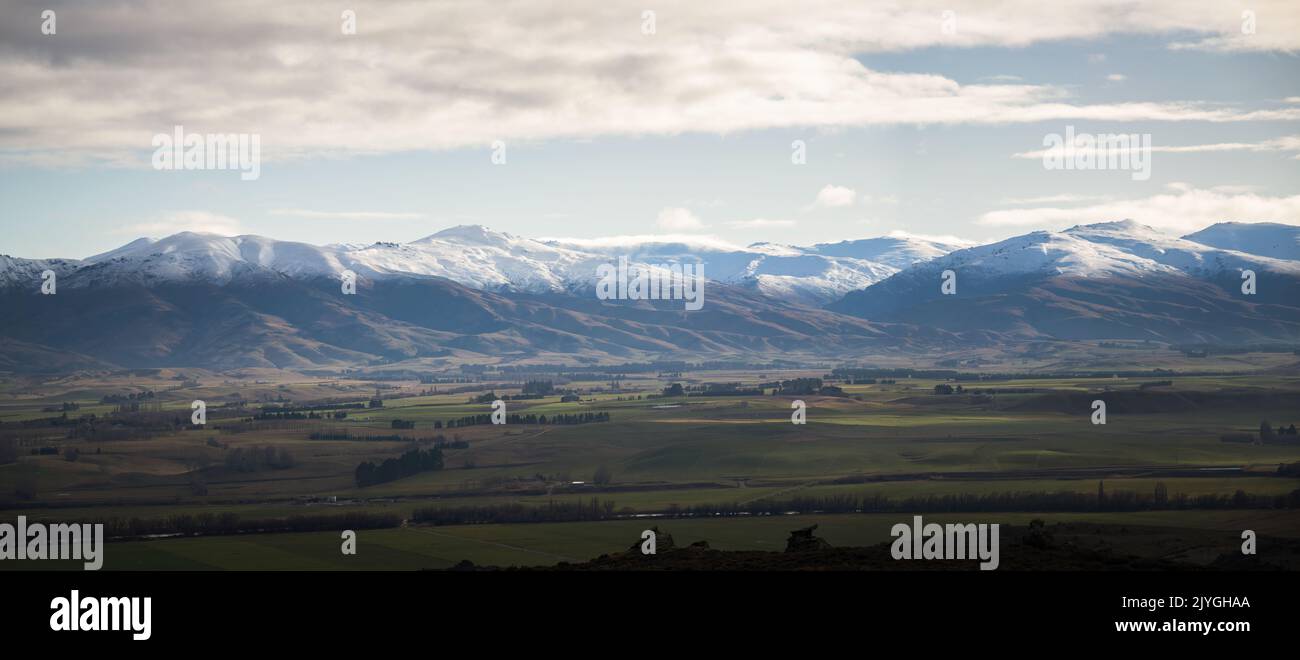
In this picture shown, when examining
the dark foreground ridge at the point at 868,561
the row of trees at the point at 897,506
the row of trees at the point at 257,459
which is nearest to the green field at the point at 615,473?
the row of trees at the point at 257,459

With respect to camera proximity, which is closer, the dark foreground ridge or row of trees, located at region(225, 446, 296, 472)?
the dark foreground ridge

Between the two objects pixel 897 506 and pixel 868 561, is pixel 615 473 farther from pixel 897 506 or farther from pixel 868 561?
pixel 868 561

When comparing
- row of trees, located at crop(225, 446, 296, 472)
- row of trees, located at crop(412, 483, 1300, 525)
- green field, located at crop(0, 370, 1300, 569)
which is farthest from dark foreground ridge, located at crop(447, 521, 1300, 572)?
row of trees, located at crop(225, 446, 296, 472)

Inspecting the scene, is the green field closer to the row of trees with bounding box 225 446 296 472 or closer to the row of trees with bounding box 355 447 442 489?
the row of trees with bounding box 225 446 296 472

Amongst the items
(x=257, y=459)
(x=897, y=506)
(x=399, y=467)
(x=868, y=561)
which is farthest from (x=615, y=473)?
(x=868, y=561)

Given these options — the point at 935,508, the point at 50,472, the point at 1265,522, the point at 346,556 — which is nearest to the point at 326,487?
the point at 50,472
